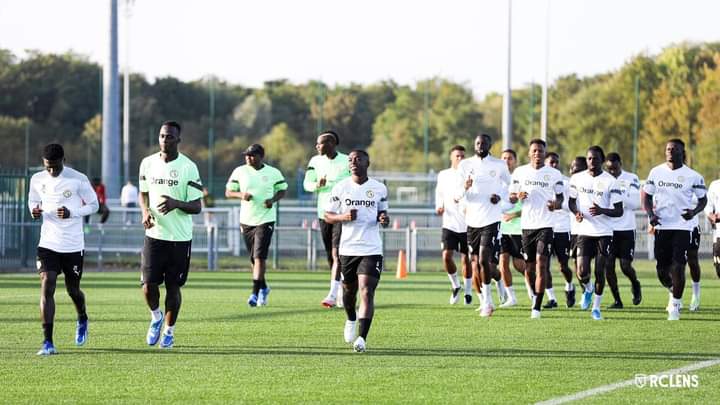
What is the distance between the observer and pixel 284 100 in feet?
317

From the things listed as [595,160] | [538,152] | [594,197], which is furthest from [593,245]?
[538,152]

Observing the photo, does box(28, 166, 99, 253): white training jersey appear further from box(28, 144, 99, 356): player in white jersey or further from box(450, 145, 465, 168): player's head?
box(450, 145, 465, 168): player's head

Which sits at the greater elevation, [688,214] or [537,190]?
[537,190]

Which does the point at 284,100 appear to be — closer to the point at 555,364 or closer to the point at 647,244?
the point at 647,244

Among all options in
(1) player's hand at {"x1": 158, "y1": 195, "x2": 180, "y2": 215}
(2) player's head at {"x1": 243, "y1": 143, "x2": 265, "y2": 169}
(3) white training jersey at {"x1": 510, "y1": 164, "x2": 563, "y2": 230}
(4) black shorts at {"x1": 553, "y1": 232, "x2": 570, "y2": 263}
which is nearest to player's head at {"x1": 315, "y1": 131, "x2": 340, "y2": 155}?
(2) player's head at {"x1": 243, "y1": 143, "x2": 265, "y2": 169}

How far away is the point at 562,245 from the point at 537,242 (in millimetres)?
1739

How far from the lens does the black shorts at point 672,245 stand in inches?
672

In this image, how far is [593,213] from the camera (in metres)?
17.2

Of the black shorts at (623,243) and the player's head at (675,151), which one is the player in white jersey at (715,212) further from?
the black shorts at (623,243)

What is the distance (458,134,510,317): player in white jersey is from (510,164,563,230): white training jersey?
349 mm

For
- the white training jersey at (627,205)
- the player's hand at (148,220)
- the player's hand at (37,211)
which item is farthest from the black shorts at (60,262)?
the white training jersey at (627,205)

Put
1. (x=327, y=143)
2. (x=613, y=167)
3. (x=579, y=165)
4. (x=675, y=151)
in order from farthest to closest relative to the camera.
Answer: (x=579, y=165) → (x=613, y=167) → (x=327, y=143) → (x=675, y=151)

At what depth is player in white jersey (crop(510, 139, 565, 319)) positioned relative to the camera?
1734 cm

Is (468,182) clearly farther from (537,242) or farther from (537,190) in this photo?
(537,242)
